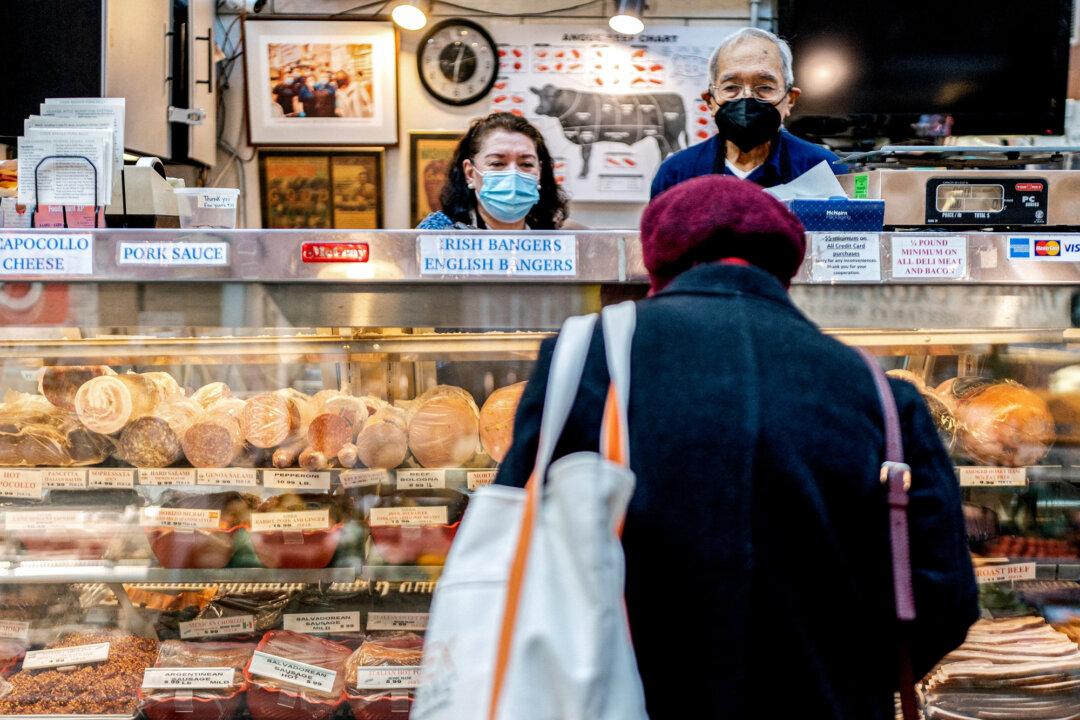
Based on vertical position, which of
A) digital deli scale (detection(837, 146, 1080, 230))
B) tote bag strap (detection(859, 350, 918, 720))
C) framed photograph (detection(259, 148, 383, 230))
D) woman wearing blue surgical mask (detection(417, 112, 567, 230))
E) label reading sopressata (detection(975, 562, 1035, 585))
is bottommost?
label reading sopressata (detection(975, 562, 1035, 585))

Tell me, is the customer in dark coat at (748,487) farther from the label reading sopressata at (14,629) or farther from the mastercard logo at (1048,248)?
the label reading sopressata at (14,629)

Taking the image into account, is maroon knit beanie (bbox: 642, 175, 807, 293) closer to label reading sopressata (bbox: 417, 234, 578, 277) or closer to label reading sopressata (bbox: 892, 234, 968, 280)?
label reading sopressata (bbox: 417, 234, 578, 277)

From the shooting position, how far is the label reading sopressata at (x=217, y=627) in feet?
6.44

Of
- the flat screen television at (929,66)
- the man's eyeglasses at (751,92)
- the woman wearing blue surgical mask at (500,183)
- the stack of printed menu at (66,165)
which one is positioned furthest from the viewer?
the flat screen television at (929,66)

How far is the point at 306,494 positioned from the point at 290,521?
0.07 metres

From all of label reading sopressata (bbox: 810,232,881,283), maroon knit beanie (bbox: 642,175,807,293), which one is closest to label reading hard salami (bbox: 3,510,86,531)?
maroon knit beanie (bbox: 642,175,807,293)

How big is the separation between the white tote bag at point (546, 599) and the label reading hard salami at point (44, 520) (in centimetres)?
127

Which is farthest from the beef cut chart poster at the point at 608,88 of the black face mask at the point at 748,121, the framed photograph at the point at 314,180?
the black face mask at the point at 748,121

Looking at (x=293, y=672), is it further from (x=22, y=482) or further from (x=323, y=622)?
(x=22, y=482)

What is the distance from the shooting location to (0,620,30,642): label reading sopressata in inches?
77.0

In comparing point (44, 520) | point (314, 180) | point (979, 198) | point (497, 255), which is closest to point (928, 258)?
point (979, 198)

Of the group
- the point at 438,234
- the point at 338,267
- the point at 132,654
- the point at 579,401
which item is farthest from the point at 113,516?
the point at 579,401

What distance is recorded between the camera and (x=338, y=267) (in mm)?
1561

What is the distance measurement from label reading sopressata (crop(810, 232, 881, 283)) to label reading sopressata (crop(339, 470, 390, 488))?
0.97m
